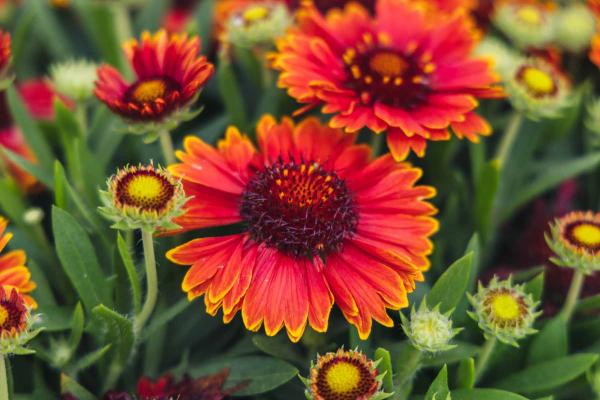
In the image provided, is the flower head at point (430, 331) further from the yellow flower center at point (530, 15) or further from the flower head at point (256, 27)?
the yellow flower center at point (530, 15)

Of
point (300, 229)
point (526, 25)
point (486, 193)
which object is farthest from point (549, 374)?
point (526, 25)

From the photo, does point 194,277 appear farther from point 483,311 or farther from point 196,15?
point 196,15

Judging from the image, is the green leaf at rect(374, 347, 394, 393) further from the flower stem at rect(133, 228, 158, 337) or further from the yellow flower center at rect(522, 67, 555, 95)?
the yellow flower center at rect(522, 67, 555, 95)

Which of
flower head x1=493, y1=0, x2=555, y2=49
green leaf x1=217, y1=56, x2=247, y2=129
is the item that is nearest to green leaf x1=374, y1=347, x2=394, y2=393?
green leaf x1=217, y1=56, x2=247, y2=129

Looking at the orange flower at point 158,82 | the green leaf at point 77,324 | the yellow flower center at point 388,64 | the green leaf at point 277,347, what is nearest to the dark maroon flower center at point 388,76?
the yellow flower center at point 388,64

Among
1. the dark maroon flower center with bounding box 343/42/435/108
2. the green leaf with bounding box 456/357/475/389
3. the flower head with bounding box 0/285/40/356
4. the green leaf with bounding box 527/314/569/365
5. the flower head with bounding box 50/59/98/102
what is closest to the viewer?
the flower head with bounding box 0/285/40/356

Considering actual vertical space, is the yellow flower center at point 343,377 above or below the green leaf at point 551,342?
below

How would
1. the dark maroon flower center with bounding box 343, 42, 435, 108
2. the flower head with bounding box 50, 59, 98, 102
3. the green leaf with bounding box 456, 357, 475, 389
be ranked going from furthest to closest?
1. the flower head with bounding box 50, 59, 98, 102
2. the dark maroon flower center with bounding box 343, 42, 435, 108
3. the green leaf with bounding box 456, 357, 475, 389

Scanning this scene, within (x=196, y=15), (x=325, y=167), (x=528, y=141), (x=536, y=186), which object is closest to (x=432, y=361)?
(x=325, y=167)
